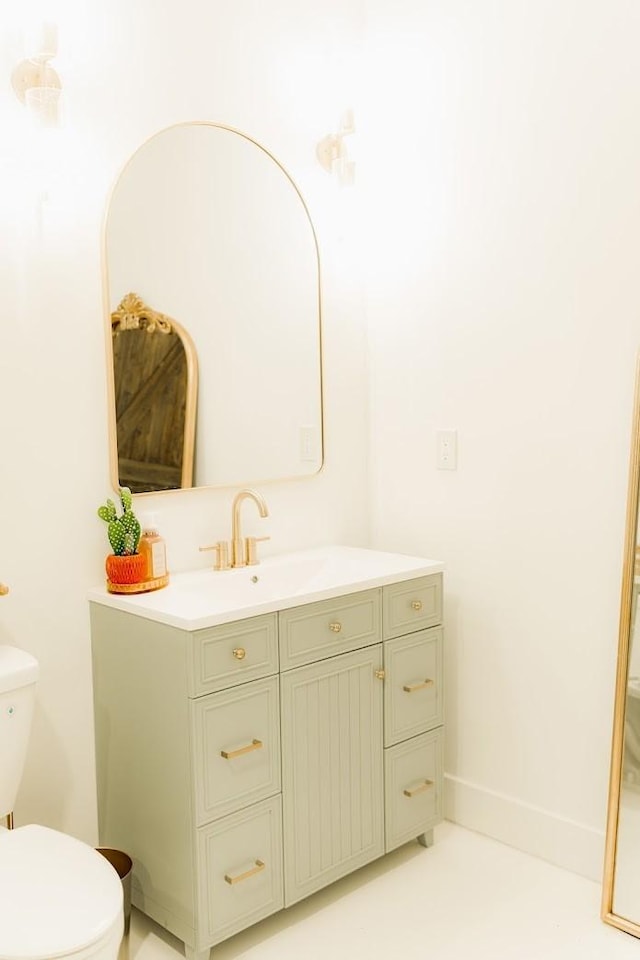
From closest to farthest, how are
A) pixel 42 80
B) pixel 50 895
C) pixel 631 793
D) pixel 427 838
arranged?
pixel 50 895 → pixel 42 80 → pixel 631 793 → pixel 427 838

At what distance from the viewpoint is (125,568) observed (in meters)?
2.07

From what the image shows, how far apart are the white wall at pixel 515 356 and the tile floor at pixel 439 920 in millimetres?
143

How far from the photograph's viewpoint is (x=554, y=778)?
2.36 meters

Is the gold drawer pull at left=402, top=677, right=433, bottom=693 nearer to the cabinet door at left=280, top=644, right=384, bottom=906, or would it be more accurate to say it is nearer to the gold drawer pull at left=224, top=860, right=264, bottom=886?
the cabinet door at left=280, top=644, right=384, bottom=906

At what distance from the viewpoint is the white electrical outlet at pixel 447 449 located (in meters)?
2.54

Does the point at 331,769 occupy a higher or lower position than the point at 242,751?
lower

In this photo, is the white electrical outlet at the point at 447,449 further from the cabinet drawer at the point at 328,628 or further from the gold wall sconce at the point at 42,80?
the gold wall sconce at the point at 42,80

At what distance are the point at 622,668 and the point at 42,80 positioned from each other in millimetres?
1881

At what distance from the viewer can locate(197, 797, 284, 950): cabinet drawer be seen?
189 cm

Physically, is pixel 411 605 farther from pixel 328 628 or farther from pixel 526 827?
pixel 526 827

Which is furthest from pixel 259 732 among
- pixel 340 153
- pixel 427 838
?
pixel 340 153

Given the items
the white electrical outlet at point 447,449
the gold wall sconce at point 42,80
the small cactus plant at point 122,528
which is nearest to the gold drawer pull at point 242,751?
the small cactus plant at point 122,528

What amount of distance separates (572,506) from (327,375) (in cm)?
86

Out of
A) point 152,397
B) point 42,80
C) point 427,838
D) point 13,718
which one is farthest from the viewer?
point 427,838
